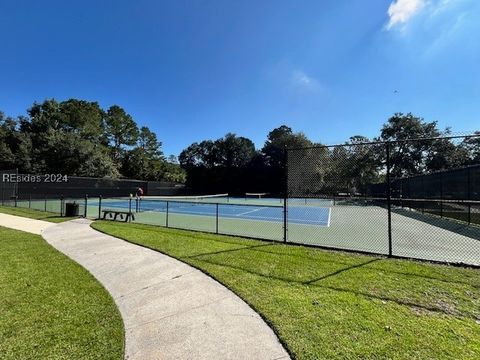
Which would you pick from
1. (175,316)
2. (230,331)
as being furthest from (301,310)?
(175,316)

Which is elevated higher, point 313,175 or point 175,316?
point 313,175

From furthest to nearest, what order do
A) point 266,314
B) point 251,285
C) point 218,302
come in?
1. point 251,285
2. point 218,302
3. point 266,314

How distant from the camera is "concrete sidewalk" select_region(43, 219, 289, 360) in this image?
3031mm

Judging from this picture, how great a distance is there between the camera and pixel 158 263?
620 cm

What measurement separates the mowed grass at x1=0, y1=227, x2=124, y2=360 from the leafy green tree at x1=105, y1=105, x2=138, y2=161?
5494 centimetres

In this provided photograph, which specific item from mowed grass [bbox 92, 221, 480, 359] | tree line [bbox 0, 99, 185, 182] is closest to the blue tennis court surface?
mowed grass [bbox 92, 221, 480, 359]

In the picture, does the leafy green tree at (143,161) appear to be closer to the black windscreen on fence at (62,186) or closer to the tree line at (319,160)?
the tree line at (319,160)

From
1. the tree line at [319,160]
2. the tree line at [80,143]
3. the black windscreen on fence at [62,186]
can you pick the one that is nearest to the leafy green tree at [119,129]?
the tree line at [80,143]

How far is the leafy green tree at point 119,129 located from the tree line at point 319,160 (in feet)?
48.1

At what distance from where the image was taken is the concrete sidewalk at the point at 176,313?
3031 millimetres

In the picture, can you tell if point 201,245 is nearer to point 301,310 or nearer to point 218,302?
point 218,302

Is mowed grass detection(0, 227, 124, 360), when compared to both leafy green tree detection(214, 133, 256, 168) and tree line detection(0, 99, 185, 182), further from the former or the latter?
leafy green tree detection(214, 133, 256, 168)

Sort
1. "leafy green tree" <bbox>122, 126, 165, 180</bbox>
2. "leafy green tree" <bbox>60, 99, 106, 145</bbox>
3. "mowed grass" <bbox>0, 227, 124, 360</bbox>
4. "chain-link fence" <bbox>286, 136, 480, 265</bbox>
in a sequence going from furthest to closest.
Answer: "leafy green tree" <bbox>122, 126, 165, 180</bbox>
"leafy green tree" <bbox>60, 99, 106, 145</bbox>
"chain-link fence" <bbox>286, 136, 480, 265</bbox>
"mowed grass" <bbox>0, 227, 124, 360</bbox>

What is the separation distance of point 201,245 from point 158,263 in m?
1.75
